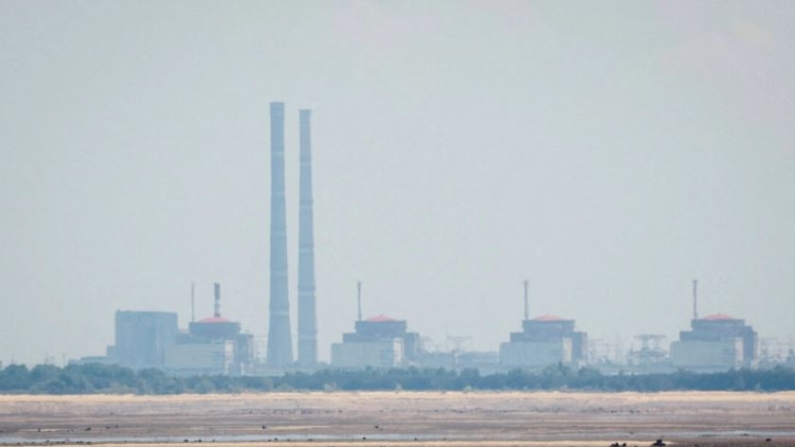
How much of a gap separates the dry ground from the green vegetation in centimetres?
977

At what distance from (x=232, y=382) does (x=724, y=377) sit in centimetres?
4527

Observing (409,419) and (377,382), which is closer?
(409,419)

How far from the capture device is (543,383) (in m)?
183

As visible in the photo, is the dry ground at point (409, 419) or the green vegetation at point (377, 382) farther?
the green vegetation at point (377, 382)

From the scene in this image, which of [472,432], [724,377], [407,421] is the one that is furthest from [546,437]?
[724,377]

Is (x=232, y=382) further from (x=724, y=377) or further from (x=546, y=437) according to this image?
(x=546, y=437)

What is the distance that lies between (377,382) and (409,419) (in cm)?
6806

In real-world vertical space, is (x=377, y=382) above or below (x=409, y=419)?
above

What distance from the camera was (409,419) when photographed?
4530 inches

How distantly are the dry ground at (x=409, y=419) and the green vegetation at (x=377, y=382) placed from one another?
9.77 metres

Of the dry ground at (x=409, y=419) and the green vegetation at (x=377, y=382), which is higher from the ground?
the green vegetation at (x=377, y=382)

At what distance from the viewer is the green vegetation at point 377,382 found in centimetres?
17300

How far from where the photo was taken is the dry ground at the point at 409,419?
8875 centimetres

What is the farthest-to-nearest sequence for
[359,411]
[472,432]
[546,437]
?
1. [359,411]
2. [472,432]
3. [546,437]
